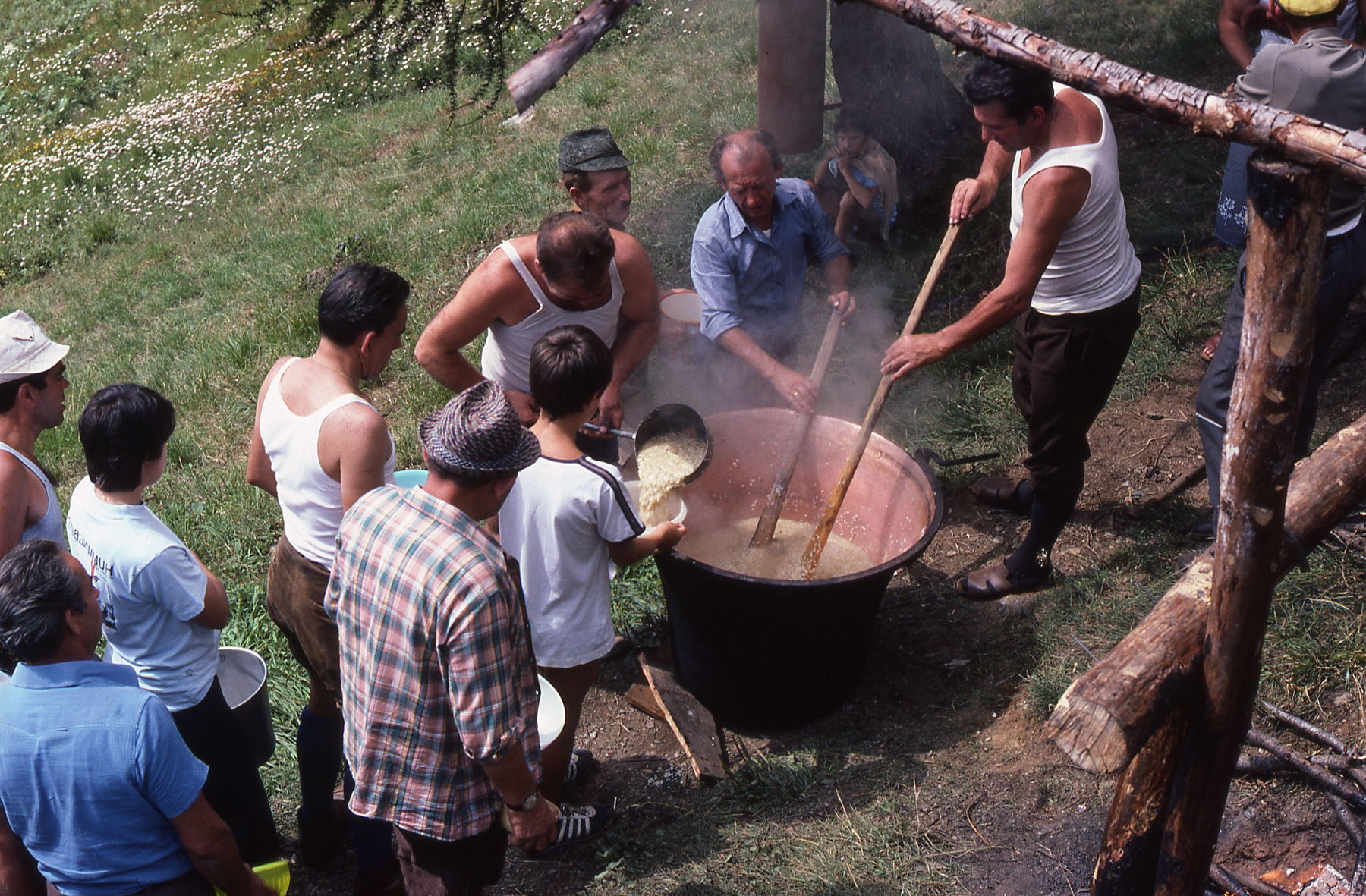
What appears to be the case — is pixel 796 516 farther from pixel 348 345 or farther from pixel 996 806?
pixel 348 345

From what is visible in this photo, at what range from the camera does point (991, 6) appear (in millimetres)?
10406

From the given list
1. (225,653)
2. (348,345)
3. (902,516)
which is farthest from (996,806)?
(225,653)

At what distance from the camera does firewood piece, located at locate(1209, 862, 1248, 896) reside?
3.06 metres

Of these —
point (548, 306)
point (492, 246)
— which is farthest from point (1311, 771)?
point (492, 246)

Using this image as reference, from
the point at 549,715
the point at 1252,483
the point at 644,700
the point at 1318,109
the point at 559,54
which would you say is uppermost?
the point at 559,54

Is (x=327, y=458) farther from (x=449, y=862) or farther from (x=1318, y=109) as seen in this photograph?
(x=1318, y=109)

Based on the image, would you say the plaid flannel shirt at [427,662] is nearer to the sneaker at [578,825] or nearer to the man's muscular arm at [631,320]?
the sneaker at [578,825]

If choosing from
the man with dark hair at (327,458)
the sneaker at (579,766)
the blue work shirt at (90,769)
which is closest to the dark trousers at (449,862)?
the man with dark hair at (327,458)

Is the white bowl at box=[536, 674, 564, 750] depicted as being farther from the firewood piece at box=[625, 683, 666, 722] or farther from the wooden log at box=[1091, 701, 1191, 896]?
the wooden log at box=[1091, 701, 1191, 896]

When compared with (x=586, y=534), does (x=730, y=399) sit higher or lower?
lower

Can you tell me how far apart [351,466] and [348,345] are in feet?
1.39

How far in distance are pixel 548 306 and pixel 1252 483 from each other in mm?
2655

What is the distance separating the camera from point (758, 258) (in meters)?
4.88

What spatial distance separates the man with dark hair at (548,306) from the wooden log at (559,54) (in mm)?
A: 930
